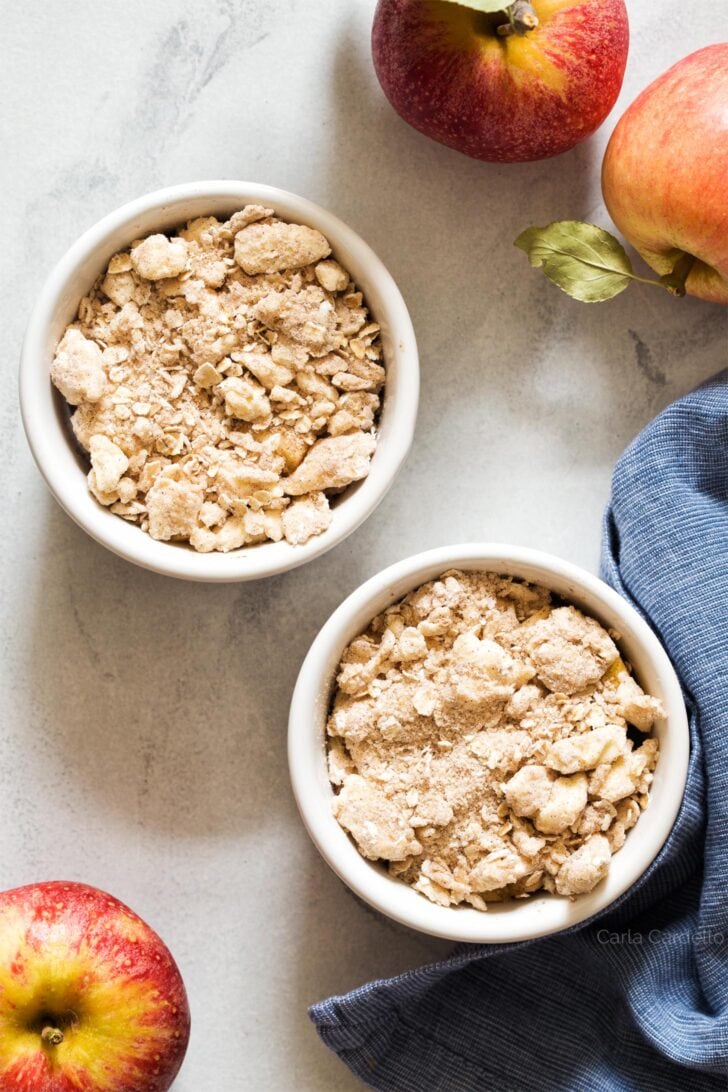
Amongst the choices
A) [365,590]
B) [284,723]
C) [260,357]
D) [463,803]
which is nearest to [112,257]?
[260,357]

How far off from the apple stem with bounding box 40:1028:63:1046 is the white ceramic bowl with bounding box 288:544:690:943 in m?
0.31

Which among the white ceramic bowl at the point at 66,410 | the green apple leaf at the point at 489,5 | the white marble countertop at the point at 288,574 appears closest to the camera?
the green apple leaf at the point at 489,5

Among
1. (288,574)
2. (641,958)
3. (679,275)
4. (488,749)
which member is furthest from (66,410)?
(641,958)

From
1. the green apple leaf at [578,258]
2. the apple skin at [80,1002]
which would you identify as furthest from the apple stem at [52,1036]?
the green apple leaf at [578,258]

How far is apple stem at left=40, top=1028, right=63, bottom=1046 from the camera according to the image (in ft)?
3.66

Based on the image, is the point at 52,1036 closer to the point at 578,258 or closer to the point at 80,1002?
the point at 80,1002

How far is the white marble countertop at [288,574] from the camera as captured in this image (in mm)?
1292

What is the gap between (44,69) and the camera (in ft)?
4.24

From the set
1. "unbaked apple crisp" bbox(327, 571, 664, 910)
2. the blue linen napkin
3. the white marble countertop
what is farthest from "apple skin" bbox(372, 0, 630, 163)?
"unbaked apple crisp" bbox(327, 571, 664, 910)

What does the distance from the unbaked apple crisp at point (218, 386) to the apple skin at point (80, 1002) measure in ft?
1.33

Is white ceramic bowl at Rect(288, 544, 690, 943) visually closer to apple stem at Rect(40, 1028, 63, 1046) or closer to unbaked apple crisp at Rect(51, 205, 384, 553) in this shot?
unbaked apple crisp at Rect(51, 205, 384, 553)

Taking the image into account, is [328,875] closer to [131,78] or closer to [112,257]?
[112,257]

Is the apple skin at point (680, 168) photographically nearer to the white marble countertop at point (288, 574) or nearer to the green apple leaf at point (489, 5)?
the white marble countertop at point (288, 574)

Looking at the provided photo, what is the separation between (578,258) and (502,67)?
220mm
